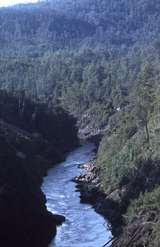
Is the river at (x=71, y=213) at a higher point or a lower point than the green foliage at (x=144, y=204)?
lower

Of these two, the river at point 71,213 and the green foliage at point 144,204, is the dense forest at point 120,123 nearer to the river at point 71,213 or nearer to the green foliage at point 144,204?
the green foliage at point 144,204


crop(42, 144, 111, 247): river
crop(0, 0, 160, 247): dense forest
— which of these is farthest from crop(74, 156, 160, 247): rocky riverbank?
crop(42, 144, 111, 247): river

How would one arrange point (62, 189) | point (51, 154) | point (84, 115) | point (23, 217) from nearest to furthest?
point (23, 217) → point (62, 189) → point (51, 154) → point (84, 115)

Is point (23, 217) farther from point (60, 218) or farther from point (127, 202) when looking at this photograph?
point (127, 202)

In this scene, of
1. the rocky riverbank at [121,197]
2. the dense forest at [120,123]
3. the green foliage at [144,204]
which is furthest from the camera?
the dense forest at [120,123]

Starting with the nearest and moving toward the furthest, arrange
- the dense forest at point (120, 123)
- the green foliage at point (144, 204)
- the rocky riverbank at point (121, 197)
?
the rocky riverbank at point (121, 197), the green foliage at point (144, 204), the dense forest at point (120, 123)

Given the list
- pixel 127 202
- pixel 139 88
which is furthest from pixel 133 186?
pixel 139 88

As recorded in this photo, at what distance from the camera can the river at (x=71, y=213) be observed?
187 feet

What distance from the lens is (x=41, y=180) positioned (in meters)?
83.0

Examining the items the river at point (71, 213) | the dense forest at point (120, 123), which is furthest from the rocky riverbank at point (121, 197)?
the river at point (71, 213)

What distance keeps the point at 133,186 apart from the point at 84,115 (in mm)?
84124

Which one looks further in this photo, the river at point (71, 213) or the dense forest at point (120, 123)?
the river at point (71, 213)

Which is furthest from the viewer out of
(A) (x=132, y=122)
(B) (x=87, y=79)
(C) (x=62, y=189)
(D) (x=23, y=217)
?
(B) (x=87, y=79)

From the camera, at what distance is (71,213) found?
66438 millimetres
